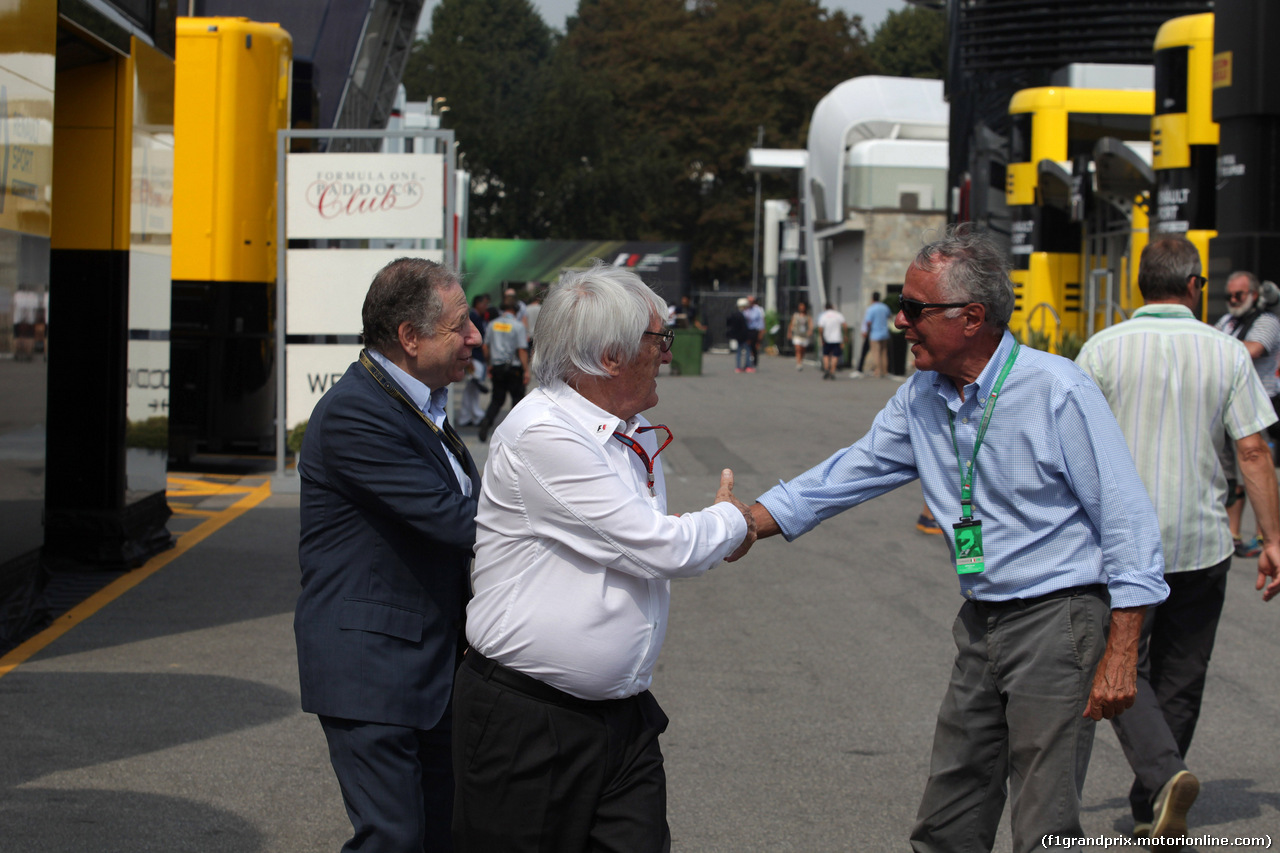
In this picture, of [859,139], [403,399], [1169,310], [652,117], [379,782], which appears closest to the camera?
[379,782]

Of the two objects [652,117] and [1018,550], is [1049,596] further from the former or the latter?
[652,117]

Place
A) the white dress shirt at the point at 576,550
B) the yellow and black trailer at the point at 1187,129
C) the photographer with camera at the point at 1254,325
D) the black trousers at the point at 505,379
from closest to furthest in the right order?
the white dress shirt at the point at 576,550, the photographer with camera at the point at 1254,325, the yellow and black trailer at the point at 1187,129, the black trousers at the point at 505,379

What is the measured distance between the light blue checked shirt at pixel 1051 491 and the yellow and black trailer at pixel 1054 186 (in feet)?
60.3

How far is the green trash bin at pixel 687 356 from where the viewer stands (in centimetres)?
2955

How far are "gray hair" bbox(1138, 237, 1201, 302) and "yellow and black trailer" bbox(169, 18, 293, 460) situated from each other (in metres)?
10.2

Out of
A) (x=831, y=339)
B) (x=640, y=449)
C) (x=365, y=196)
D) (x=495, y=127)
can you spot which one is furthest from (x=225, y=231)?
(x=495, y=127)

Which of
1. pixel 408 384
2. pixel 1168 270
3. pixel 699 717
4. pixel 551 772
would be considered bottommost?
pixel 699 717

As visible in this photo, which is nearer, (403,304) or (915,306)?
(403,304)

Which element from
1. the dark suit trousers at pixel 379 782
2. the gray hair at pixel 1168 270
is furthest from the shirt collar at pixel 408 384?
the gray hair at pixel 1168 270

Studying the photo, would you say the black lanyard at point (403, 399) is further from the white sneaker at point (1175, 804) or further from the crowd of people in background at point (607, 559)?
the white sneaker at point (1175, 804)

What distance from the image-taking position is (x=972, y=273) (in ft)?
10.9

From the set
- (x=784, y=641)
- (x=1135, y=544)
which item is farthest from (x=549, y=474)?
(x=784, y=641)

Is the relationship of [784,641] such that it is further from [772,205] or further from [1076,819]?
[772,205]

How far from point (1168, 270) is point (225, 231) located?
10.5m
